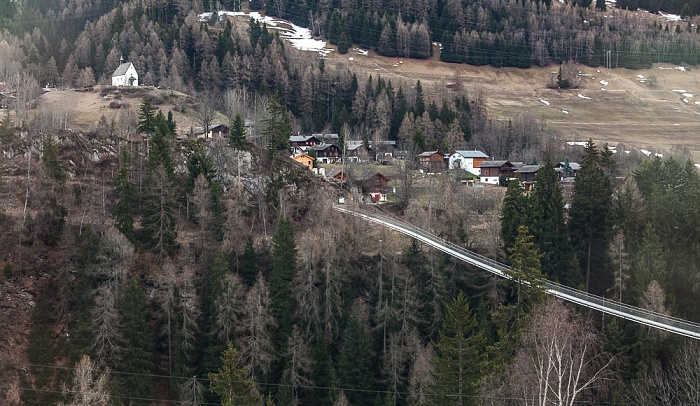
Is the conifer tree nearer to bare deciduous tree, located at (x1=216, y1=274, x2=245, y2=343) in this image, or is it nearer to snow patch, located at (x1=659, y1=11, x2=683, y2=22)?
bare deciduous tree, located at (x1=216, y1=274, x2=245, y2=343)

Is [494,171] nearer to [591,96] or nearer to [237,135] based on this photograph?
[237,135]

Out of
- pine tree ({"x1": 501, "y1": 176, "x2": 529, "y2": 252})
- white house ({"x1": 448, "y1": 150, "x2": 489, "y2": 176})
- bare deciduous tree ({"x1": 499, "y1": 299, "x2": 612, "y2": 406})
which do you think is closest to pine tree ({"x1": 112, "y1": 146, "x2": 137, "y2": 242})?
pine tree ({"x1": 501, "y1": 176, "x2": 529, "y2": 252})

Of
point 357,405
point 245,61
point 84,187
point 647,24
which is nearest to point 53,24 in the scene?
point 245,61

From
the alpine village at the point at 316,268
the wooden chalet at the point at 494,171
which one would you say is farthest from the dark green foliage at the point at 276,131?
the wooden chalet at the point at 494,171

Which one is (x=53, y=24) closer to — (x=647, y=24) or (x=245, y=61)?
(x=245, y=61)

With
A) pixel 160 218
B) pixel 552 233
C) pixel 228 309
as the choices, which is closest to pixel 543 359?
pixel 228 309

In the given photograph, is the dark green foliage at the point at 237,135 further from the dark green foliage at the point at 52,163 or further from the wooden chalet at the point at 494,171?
the wooden chalet at the point at 494,171

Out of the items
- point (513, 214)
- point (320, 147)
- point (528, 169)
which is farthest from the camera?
point (320, 147)
